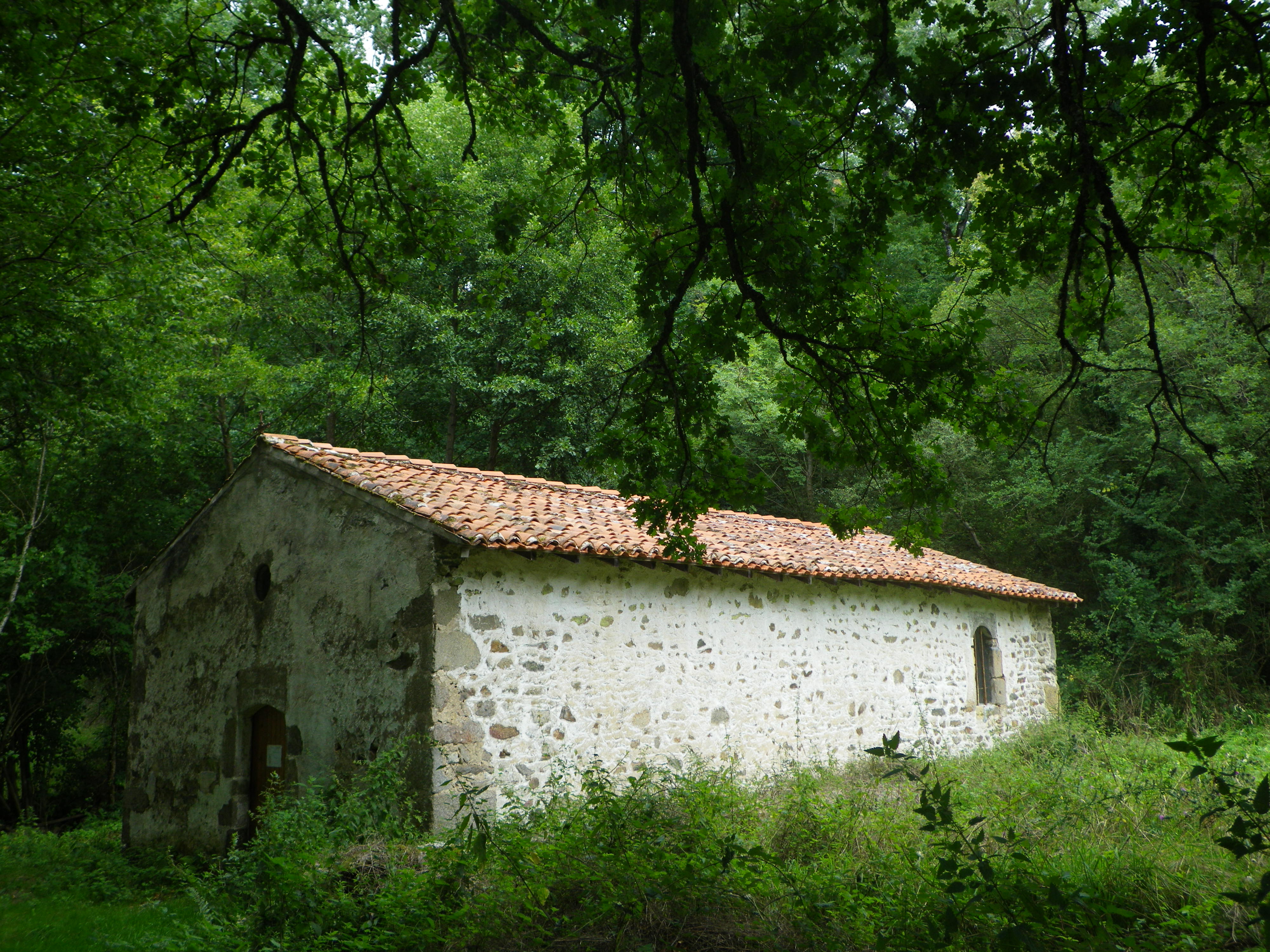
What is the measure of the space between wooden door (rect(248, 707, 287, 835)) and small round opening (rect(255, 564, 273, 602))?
1.23 metres

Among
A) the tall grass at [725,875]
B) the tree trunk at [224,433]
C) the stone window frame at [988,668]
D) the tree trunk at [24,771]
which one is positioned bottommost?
the tree trunk at [24,771]

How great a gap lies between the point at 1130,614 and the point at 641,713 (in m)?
11.0

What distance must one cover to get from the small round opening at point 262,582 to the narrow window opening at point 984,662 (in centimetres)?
1008

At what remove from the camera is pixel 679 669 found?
30.2ft

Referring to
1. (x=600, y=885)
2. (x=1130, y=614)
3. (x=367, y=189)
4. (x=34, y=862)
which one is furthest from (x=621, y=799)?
(x=1130, y=614)

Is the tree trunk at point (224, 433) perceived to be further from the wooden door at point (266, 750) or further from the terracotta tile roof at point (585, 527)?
the wooden door at point (266, 750)

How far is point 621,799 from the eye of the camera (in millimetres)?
5750

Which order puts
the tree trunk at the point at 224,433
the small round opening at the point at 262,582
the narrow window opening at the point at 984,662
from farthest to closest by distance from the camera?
the tree trunk at the point at 224,433
the narrow window opening at the point at 984,662
the small round opening at the point at 262,582

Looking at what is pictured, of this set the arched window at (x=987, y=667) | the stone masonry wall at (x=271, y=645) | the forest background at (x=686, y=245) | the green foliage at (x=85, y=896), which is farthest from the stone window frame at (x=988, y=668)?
the green foliage at (x=85, y=896)

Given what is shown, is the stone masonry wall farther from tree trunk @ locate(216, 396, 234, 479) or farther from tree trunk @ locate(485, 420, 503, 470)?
tree trunk @ locate(485, 420, 503, 470)

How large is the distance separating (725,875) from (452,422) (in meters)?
14.7

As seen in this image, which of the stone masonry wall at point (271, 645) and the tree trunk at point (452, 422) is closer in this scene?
the stone masonry wall at point (271, 645)

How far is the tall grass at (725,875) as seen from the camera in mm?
3857

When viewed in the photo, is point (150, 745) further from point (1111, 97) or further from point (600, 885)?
point (1111, 97)
